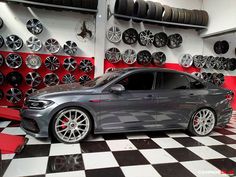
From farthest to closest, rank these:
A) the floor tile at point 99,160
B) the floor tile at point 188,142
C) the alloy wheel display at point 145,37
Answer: the alloy wheel display at point 145,37 → the floor tile at point 188,142 → the floor tile at point 99,160

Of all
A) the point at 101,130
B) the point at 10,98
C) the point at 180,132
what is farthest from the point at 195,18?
the point at 10,98

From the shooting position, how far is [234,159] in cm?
250

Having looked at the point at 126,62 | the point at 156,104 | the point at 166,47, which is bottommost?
the point at 156,104

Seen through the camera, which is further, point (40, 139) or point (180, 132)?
point (180, 132)

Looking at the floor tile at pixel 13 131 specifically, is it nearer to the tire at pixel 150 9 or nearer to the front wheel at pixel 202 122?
the front wheel at pixel 202 122

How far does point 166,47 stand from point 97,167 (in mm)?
4511

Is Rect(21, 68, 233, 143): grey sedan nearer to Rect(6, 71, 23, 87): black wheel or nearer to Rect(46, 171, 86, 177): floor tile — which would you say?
Rect(46, 171, 86, 177): floor tile

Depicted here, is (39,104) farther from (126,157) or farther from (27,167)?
(126,157)

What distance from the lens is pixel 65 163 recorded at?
2113 mm

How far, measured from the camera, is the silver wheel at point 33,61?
446cm

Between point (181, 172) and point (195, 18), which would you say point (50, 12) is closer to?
point (195, 18)

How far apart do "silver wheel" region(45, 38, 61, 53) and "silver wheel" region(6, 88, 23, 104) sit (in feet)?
4.02

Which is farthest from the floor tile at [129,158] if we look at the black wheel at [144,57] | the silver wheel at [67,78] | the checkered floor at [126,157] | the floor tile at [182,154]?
the black wheel at [144,57]

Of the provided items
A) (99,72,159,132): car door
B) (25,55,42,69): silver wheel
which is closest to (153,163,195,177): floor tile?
(99,72,159,132): car door
